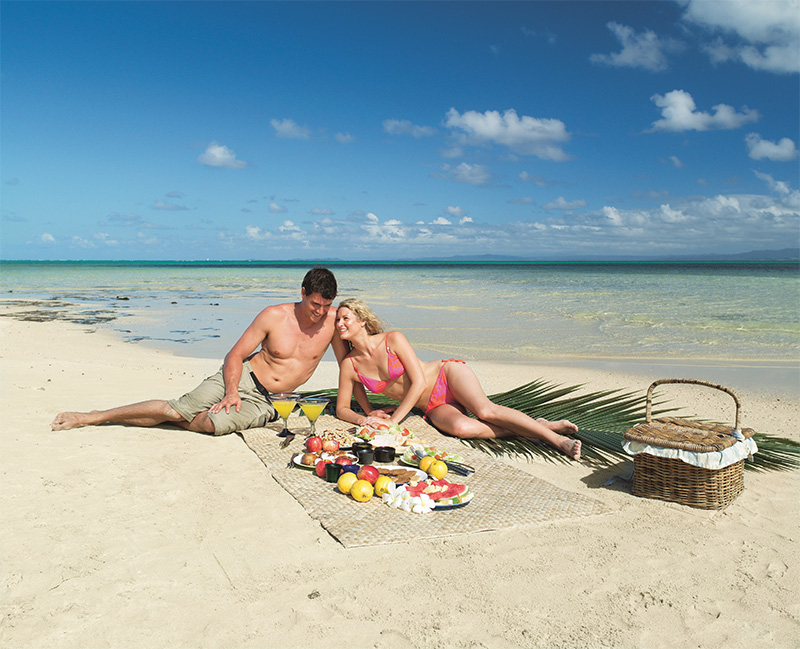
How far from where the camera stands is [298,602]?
2.79m

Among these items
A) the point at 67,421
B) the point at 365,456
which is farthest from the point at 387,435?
the point at 67,421

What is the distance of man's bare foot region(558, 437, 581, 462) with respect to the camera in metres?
4.72

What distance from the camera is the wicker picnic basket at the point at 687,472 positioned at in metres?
3.88

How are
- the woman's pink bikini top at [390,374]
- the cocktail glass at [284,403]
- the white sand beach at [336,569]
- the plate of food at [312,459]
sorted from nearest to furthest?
the white sand beach at [336,569]
the plate of food at [312,459]
the cocktail glass at [284,403]
the woman's pink bikini top at [390,374]

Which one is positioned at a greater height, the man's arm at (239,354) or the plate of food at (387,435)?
the man's arm at (239,354)

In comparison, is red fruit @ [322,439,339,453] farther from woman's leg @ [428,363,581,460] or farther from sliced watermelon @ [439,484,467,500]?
woman's leg @ [428,363,581,460]

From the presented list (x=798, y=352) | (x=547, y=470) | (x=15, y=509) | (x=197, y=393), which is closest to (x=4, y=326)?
(x=197, y=393)

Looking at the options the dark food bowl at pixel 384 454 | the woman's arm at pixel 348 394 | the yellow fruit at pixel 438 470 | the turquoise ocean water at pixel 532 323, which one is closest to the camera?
the yellow fruit at pixel 438 470

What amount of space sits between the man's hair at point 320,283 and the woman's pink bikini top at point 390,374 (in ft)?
2.37

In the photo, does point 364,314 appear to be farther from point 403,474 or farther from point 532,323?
point 532,323

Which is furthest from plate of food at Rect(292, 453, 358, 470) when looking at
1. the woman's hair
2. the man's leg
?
the woman's hair

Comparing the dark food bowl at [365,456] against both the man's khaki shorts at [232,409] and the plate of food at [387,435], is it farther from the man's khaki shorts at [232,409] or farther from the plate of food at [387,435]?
the man's khaki shorts at [232,409]

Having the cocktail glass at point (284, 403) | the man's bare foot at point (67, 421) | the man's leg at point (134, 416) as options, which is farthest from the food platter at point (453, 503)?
the man's bare foot at point (67, 421)

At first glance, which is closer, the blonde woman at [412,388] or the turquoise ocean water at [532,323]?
the blonde woman at [412,388]
